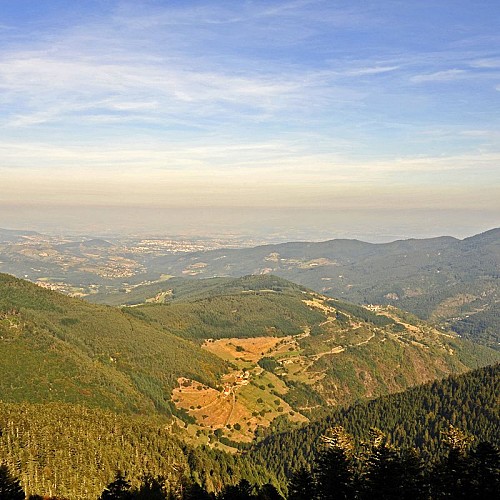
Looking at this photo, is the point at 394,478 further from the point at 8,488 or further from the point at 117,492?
the point at 8,488

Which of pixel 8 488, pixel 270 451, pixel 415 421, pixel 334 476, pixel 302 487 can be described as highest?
pixel 334 476

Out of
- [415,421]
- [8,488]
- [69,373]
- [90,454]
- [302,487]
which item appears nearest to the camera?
[8,488]

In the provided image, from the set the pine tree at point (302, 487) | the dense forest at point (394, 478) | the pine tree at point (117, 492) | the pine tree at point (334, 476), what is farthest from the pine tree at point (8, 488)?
the pine tree at point (334, 476)

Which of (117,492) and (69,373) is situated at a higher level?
(117,492)

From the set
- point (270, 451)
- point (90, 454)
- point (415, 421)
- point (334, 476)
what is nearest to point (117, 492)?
point (334, 476)

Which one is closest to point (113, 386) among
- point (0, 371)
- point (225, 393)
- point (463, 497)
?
point (0, 371)

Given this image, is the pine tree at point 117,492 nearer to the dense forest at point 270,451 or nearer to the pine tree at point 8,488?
the dense forest at point 270,451

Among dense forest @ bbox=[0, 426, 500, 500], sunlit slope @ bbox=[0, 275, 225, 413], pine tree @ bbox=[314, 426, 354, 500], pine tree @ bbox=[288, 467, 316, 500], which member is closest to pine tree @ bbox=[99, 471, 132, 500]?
dense forest @ bbox=[0, 426, 500, 500]

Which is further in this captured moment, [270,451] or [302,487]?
[270,451]

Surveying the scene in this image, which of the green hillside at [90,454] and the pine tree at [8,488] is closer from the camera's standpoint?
the pine tree at [8,488]

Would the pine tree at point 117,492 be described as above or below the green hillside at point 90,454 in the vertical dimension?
above

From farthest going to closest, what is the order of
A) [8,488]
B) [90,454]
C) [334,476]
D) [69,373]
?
1. [69,373]
2. [90,454]
3. [334,476]
4. [8,488]
